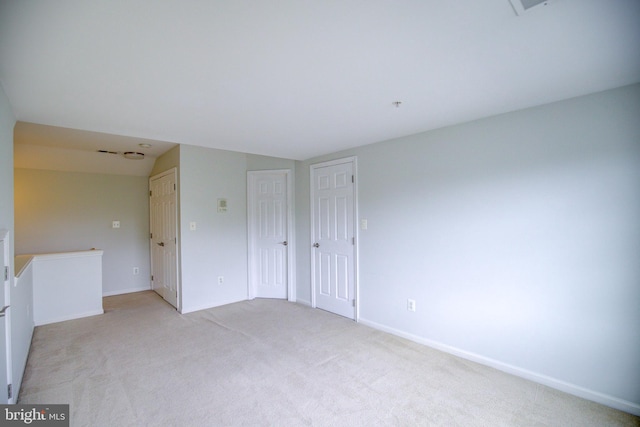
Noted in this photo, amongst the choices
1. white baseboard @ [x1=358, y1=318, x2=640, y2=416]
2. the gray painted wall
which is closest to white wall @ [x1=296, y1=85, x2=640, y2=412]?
white baseboard @ [x1=358, y1=318, x2=640, y2=416]

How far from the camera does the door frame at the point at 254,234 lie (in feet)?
15.3

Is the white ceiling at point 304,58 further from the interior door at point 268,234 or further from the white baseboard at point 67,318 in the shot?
the white baseboard at point 67,318

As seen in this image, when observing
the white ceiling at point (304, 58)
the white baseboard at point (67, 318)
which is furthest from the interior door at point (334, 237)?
the white baseboard at point (67, 318)

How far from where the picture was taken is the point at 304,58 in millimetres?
1636

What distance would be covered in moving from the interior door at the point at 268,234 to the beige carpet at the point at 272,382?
3.96 feet

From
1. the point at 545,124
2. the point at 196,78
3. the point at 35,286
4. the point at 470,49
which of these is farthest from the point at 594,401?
the point at 35,286

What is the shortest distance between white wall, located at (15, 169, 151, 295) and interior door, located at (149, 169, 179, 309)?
28 centimetres

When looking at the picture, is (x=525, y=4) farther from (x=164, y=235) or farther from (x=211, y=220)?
(x=164, y=235)

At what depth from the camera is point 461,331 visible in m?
2.82

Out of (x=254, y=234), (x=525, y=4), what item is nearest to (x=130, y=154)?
(x=254, y=234)

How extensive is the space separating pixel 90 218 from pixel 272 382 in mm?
4423

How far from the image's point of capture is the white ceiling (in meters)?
1.27

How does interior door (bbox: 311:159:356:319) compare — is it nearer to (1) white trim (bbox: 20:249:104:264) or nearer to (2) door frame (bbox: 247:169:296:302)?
(2) door frame (bbox: 247:169:296:302)

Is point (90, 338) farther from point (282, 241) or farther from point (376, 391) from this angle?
point (376, 391)
